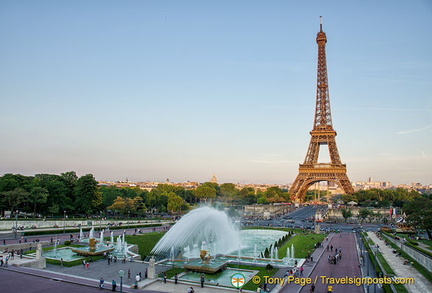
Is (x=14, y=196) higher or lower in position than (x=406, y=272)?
higher

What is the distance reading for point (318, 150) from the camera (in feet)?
369

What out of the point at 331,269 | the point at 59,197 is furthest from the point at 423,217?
the point at 59,197

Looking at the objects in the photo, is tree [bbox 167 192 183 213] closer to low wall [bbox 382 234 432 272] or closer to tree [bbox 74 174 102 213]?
tree [bbox 74 174 102 213]

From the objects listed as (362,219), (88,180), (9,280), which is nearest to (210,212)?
(9,280)

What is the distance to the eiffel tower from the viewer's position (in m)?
107

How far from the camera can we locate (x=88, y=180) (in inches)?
2596

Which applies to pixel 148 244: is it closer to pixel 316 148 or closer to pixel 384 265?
pixel 384 265

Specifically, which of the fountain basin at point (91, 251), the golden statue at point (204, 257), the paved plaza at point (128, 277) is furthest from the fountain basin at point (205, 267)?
the fountain basin at point (91, 251)

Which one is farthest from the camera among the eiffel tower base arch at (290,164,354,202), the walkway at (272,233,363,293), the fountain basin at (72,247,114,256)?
the eiffel tower base arch at (290,164,354,202)

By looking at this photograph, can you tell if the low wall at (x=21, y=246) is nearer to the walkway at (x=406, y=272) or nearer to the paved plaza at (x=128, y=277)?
the paved plaza at (x=128, y=277)

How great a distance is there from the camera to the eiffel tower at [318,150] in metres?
107

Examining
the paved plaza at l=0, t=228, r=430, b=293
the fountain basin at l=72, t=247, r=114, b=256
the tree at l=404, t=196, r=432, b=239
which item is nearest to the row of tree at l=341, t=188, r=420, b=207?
the tree at l=404, t=196, r=432, b=239

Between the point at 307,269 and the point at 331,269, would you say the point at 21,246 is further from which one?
the point at 331,269

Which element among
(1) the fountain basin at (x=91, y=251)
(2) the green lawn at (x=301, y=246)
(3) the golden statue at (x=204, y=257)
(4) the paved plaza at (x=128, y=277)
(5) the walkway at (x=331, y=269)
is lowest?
(2) the green lawn at (x=301, y=246)
